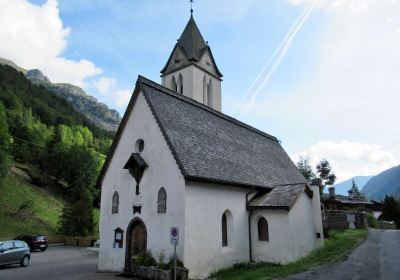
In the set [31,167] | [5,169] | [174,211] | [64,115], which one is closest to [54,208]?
[5,169]

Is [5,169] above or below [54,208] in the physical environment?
above

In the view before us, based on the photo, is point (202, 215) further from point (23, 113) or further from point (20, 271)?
point (23, 113)

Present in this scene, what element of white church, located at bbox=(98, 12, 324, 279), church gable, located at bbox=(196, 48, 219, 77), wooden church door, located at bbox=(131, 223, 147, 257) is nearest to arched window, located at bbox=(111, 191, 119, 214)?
white church, located at bbox=(98, 12, 324, 279)

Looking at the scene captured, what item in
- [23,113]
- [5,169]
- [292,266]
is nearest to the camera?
[292,266]

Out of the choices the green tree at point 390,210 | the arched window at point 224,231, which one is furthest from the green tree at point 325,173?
the arched window at point 224,231

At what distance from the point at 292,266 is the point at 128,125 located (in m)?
11.3

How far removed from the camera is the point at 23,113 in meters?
101

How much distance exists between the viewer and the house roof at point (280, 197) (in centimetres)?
1884

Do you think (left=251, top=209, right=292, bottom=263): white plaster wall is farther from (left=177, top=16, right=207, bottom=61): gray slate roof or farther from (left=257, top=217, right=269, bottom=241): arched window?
(left=177, top=16, right=207, bottom=61): gray slate roof

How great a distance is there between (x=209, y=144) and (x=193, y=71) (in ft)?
45.5

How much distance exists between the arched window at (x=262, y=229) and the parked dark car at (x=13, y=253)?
1478 cm

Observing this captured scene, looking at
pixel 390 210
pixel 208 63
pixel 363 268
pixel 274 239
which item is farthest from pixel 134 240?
pixel 390 210

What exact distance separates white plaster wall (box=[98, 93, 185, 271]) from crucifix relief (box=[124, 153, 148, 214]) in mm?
245

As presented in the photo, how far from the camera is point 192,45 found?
34219mm
